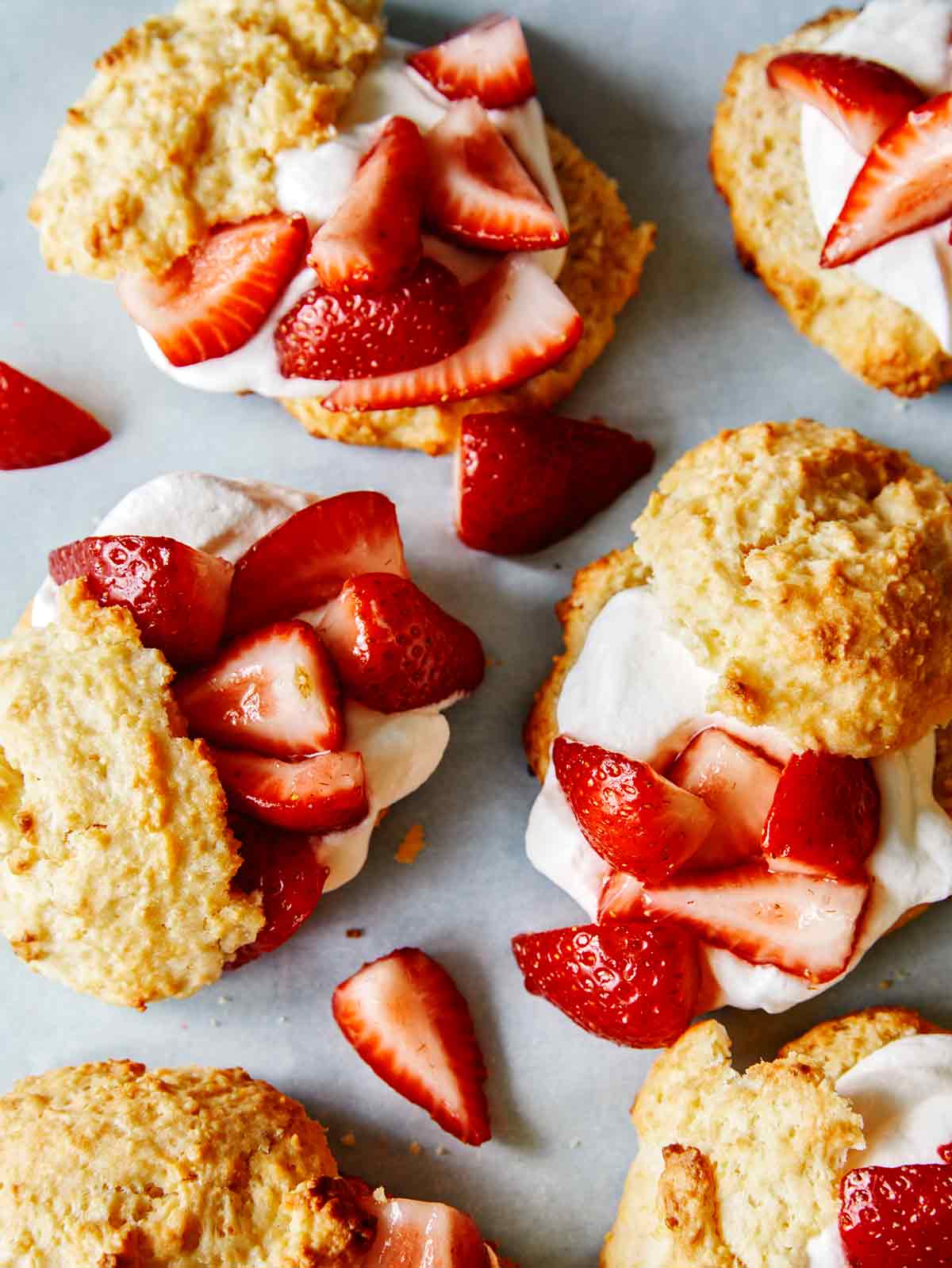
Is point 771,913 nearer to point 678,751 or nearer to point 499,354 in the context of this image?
point 678,751

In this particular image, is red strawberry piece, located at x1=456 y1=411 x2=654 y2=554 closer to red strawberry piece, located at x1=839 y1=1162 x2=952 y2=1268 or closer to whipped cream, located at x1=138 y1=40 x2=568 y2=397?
whipped cream, located at x1=138 y1=40 x2=568 y2=397

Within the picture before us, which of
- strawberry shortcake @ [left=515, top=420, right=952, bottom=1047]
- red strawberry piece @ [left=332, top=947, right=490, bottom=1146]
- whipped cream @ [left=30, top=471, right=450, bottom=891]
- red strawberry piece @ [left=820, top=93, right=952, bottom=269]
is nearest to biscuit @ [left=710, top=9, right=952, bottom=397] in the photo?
red strawberry piece @ [left=820, top=93, right=952, bottom=269]

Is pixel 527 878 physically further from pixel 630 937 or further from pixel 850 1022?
pixel 850 1022

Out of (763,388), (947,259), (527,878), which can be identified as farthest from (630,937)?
(947,259)

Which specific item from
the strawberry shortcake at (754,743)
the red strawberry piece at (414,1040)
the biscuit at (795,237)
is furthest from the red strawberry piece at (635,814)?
the biscuit at (795,237)

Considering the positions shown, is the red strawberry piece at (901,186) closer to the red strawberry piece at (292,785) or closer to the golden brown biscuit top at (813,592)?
the golden brown biscuit top at (813,592)
